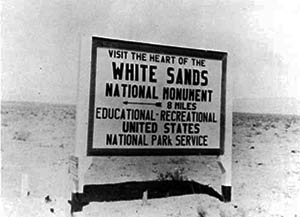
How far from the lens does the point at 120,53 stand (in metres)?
3.28

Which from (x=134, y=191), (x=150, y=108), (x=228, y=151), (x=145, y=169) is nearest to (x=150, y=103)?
(x=150, y=108)

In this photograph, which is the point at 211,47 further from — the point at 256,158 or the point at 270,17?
the point at 256,158

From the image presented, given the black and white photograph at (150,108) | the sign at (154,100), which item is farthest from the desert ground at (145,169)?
the sign at (154,100)

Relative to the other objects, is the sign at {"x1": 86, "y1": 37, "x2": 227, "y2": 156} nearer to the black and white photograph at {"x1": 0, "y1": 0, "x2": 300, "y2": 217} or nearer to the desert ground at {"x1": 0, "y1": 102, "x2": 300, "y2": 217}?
the black and white photograph at {"x1": 0, "y1": 0, "x2": 300, "y2": 217}

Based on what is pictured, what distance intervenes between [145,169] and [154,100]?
0.52 metres

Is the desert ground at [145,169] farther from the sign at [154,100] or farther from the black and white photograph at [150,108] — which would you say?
the sign at [154,100]

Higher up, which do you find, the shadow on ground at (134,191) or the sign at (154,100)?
the sign at (154,100)

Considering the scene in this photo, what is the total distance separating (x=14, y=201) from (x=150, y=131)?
1.09 m

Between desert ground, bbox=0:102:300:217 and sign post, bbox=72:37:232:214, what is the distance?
0.10m

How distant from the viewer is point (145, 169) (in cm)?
341

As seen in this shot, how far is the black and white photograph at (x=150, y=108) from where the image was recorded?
299cm

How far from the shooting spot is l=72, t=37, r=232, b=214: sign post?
10.4ft

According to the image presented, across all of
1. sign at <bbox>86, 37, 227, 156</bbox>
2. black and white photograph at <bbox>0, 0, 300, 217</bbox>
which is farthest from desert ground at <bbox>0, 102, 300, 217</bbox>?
sign at <bbox>86, 37, 227, 156</bbox>

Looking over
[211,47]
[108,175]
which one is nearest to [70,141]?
[108,175]
